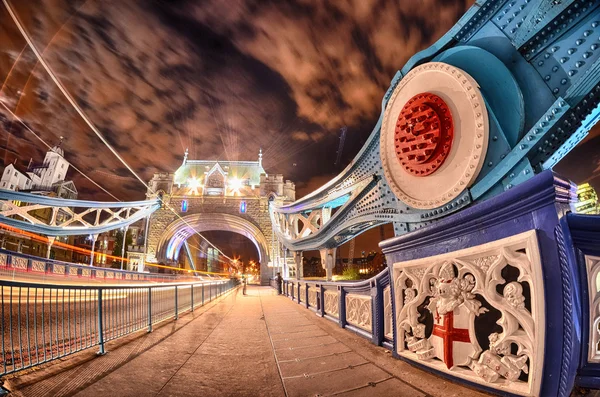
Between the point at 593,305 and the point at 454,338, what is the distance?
2.91 feet

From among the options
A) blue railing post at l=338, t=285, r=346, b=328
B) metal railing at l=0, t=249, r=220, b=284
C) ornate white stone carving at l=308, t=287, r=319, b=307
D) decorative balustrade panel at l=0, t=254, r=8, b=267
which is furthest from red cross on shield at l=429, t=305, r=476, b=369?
decorative balustrade panel at l=0, t=254, r=8, b=267

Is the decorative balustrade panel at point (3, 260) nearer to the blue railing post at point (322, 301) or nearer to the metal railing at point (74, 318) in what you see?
the metal railing at point (74, 318)

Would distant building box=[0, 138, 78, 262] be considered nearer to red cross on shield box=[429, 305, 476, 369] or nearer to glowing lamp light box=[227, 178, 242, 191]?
glowing lamp light box=[227, 178, 242, 191]

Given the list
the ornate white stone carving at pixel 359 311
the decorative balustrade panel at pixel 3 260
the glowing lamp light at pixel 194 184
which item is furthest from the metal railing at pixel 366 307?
the glowing lamp light at pixel 194 184

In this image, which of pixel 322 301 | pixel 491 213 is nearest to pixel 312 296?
pixel 322 301

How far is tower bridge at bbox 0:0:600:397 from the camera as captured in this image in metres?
1.42

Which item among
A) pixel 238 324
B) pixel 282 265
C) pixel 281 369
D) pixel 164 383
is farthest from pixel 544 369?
pixel 282 265

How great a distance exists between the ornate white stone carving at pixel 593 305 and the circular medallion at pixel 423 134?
1781 mm

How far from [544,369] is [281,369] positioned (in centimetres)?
211

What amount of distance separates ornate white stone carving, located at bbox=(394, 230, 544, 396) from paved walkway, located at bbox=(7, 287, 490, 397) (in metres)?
0.25

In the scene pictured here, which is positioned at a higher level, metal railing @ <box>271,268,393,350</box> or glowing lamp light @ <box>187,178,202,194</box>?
glowing lamp light @ <box>187,178,202,194</box>

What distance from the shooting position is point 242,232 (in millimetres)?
31047

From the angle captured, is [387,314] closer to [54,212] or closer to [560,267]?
[560,267]

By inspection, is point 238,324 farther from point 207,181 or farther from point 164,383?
point 207,181
